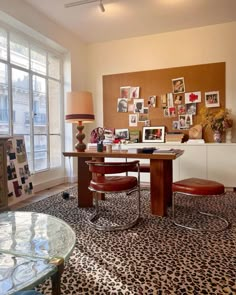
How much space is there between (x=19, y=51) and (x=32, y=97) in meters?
0.74

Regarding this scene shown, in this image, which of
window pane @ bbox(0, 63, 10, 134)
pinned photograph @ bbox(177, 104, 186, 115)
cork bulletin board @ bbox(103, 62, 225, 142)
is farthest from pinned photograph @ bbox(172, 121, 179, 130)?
window pane @ bbox(0, 63, 10, 134)

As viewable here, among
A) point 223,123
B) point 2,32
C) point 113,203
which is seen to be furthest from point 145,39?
point 113,203

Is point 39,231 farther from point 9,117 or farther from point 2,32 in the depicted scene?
point 2,32

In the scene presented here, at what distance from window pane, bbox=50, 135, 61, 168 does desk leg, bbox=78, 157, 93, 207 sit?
5.32ft

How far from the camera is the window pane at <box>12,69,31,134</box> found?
12.7ft

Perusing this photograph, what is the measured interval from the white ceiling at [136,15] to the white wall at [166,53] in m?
0.16

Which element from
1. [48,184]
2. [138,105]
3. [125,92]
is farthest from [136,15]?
[48,184]

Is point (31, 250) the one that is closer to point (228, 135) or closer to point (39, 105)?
point (39, 105)

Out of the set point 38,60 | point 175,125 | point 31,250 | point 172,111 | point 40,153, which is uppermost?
point 38,60

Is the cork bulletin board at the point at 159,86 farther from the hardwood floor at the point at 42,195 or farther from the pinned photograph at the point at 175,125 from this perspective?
the hardwood floor at the point at 42,195

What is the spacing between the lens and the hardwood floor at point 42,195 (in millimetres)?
3434

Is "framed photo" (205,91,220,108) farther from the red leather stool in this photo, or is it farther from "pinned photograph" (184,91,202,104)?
the red leather stool

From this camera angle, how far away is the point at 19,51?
13.1ft

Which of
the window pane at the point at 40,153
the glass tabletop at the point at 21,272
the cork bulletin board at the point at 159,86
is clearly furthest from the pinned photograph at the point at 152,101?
the glass tabletop at the point at 21,272
